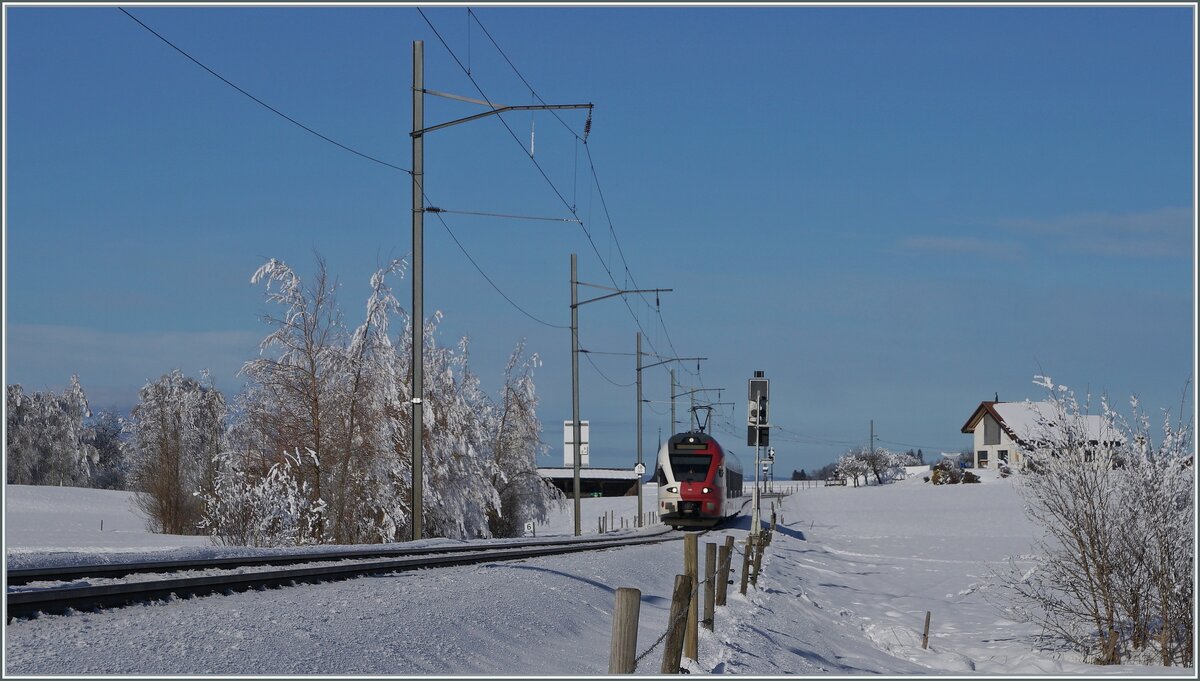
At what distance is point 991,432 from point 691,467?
78.6 metres

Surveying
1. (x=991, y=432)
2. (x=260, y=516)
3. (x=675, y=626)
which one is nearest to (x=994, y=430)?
(x=991, y=432)

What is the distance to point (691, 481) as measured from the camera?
44.2 m

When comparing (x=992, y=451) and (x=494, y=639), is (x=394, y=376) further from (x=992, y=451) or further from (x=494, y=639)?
(x=992, y=451)

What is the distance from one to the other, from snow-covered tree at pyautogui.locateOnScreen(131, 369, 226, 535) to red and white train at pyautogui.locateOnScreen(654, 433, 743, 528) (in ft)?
65.6

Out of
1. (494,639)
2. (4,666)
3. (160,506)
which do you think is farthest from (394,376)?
(4,666)

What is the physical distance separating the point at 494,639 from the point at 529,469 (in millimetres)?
51798

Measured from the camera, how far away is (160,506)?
64.0 meters

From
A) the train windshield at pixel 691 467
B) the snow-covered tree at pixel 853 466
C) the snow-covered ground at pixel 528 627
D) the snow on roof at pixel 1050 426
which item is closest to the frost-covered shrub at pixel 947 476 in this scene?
the snow-covered tree at pixel 853 466

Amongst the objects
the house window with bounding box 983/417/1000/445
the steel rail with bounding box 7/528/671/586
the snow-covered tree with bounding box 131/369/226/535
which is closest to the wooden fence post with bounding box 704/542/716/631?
the steel rail with bounding box 7/528/671/586

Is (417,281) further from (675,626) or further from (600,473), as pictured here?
(600,473)

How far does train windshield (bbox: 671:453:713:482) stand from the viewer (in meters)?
44.2

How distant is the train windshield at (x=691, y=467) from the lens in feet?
145

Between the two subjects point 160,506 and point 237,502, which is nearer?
point 237,502

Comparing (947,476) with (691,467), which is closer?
(691,467)
